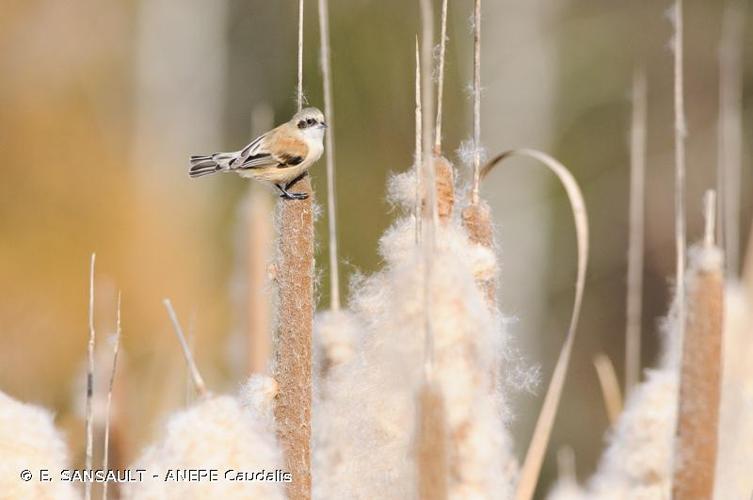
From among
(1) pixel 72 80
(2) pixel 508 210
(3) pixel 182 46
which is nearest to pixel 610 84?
(2) pixel 508 210

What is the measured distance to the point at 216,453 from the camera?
2.95 ft

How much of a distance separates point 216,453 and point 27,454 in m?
0.19

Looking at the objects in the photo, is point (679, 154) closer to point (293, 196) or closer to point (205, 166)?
point (293, 196)

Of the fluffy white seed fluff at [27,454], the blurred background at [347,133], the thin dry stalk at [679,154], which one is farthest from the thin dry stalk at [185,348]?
the blurred background at [347,133]

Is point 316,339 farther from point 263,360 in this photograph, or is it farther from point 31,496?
point 31,496

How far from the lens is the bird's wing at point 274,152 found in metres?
1.43

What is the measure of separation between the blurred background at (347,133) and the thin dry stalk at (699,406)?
4.32 metres

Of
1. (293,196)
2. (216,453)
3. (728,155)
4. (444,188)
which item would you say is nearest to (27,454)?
(216,453)

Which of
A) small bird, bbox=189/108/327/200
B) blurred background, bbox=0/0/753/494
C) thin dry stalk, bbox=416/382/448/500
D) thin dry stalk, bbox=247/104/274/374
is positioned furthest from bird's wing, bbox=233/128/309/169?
blurred background, bbox=0/0/753/494

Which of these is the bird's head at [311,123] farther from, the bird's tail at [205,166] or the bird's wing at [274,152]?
the bird's tail at [205,166]

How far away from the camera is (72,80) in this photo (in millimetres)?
7367

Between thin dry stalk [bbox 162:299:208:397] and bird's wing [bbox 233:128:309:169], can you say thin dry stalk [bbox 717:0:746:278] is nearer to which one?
bird's wing [bbox 233:128:309:169]

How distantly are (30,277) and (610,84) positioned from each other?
14.9 feet

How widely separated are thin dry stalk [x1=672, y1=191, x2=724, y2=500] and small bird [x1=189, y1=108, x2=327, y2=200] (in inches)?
24.3
